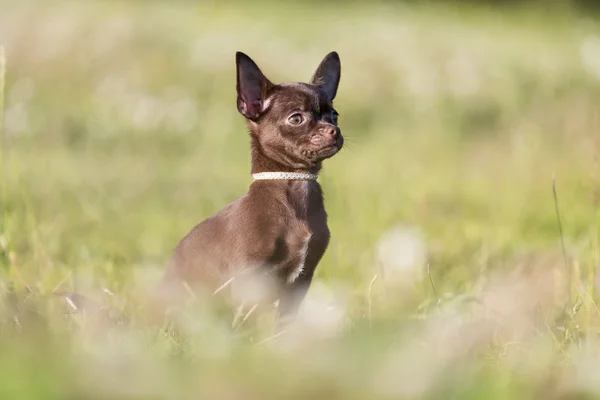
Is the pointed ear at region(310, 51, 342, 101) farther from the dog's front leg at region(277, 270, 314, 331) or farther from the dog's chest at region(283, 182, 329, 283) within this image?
the dog's front leg at region(277, 270, 314, 331)

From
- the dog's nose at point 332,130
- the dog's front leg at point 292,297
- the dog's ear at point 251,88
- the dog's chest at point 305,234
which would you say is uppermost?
the dog's ear at point 251,88

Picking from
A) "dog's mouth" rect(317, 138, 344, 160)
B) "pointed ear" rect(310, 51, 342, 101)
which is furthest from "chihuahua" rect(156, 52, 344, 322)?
"pointed ear" rect(310, 51, 342, 101)

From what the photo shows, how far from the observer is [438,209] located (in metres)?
7.52

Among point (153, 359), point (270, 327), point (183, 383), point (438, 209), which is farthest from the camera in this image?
point (438, 209)

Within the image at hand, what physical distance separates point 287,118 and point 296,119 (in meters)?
0.04

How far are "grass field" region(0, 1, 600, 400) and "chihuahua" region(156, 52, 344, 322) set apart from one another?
A: 22cm

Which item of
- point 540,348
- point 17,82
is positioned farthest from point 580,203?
point 17,82

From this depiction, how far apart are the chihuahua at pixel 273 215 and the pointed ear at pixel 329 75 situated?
0.13 m

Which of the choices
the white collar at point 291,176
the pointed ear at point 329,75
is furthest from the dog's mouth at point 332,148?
the pointed ear at point 329,75

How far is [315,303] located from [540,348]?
4.60ft

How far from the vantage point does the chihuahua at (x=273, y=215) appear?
365 cm

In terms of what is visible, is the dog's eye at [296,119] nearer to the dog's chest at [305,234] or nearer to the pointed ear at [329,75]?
the dog's chest at [305,234]

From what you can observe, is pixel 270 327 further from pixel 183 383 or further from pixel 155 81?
pixel 155 81

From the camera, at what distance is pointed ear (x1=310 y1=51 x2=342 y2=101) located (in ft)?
13.8
